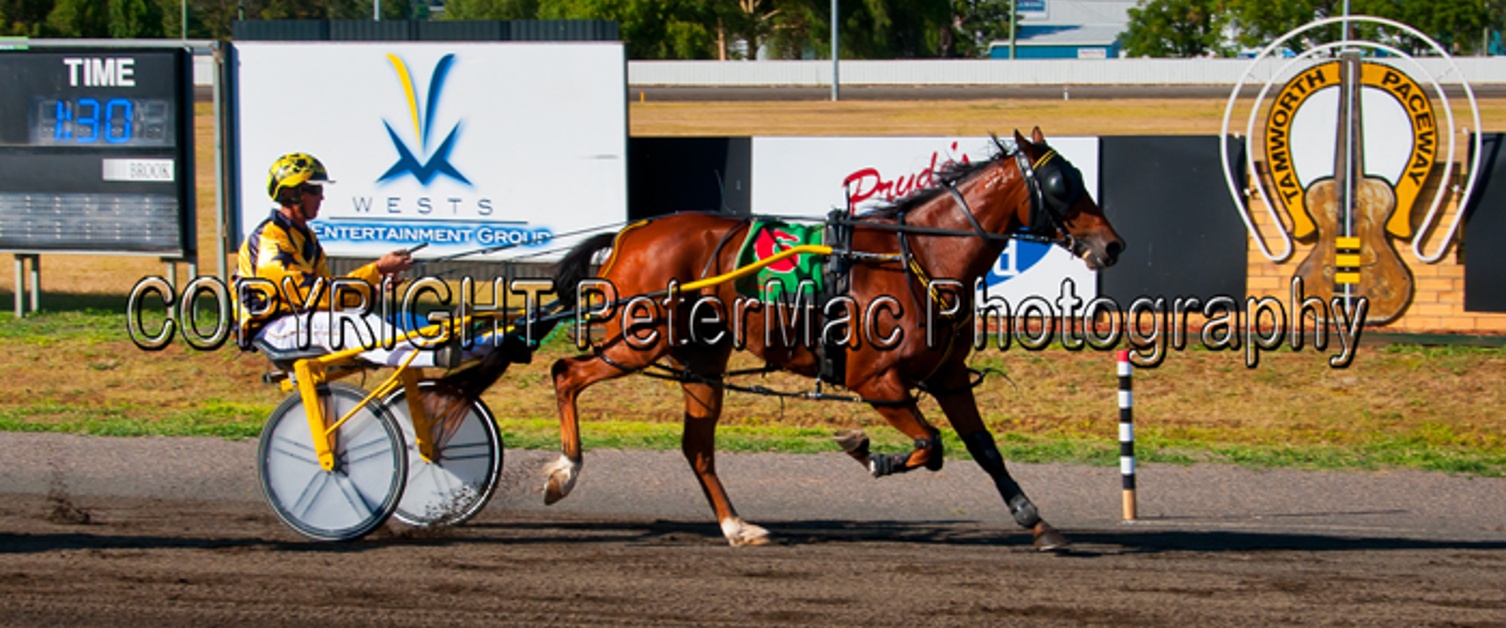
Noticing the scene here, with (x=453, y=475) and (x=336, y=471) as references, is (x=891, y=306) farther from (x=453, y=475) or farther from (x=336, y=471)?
(x=336, y=471)

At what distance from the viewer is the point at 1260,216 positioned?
12930 mm

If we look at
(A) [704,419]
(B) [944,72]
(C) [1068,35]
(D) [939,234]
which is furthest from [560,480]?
(C) [1068,35]

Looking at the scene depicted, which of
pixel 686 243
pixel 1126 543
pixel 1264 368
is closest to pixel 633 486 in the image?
pixel 686 243

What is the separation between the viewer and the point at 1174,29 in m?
46.8

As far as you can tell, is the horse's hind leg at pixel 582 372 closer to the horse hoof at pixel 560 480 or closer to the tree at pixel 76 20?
the horse hoof at pixel 560 480

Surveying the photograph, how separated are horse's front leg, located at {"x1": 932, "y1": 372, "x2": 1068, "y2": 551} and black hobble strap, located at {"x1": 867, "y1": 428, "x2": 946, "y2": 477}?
0.71 ft

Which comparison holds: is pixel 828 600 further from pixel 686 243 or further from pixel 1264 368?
pixel 1264 368

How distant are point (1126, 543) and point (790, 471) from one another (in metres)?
2.35

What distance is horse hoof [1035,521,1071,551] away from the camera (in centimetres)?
630

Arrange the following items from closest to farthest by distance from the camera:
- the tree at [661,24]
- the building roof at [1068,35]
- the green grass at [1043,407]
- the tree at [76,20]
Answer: the green grass at [1043,407] → the tree at [76,20] → the tree at [661,24] → the building roof at [1068,35]

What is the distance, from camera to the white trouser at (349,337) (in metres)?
6.35

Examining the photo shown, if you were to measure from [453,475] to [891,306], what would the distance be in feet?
7.06

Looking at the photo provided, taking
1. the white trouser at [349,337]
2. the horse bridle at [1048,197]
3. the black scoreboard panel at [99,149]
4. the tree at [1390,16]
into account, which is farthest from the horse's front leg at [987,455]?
the tree at [1390,16]

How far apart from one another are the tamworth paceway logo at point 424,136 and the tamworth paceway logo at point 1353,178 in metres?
6.99
